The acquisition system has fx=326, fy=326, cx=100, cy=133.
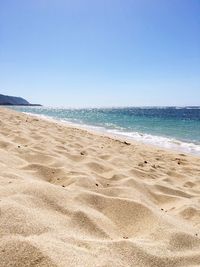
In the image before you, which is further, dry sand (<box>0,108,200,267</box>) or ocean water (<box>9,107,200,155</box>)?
ocean water (<box>9,107,200,155</box>)

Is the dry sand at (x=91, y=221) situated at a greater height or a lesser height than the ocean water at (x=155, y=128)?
greater

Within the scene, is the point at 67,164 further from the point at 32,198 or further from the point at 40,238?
the point at 40,238

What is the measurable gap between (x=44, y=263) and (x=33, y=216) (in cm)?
53

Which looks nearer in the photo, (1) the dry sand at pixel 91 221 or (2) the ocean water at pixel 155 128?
(1) the dry sand at pixel 91 221

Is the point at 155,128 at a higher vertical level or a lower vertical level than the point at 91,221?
lower

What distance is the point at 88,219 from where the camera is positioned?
229 centimetres

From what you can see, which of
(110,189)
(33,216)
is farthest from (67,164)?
(33,216)

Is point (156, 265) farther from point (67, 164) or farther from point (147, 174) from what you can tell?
point (147, 174)

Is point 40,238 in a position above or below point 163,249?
above

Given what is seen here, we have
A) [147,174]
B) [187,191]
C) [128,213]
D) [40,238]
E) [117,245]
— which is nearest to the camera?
[40,238]

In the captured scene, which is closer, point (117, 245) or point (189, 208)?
point (117, 245)

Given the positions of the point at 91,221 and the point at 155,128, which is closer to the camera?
the point at 91,221

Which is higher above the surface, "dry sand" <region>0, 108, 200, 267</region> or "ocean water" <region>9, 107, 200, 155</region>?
"dry sand" <region>0, 108, 200, 267</region>

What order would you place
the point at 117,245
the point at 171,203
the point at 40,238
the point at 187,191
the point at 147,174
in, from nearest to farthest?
the point at 40,238 < the point at 117,245 < the point at 171,203 < the point at 187,191 < the point at 147,174
